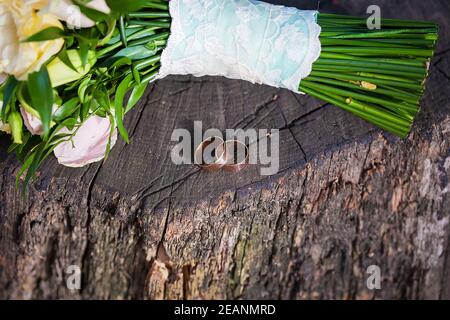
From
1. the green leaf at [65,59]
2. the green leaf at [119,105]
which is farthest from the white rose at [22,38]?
the green leaf at [119,105]

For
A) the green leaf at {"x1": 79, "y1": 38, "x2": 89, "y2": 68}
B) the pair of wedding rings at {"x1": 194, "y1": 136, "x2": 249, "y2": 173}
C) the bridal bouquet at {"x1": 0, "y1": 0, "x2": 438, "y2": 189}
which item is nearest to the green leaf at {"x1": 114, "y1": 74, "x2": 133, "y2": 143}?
the bridal bouquet at {"x1": 0, "y1": 0, "x2": 438, "y2": 189}

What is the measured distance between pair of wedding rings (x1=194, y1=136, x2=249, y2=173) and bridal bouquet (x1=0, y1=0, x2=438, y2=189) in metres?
0.13

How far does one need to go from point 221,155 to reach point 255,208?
12 centimetres

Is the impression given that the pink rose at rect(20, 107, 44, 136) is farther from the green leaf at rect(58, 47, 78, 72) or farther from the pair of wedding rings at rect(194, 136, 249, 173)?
the pair of wedding rings at rect(194, 136, 249, 173)

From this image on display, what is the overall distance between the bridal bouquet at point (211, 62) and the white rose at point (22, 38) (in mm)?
17

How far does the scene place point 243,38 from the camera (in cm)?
107

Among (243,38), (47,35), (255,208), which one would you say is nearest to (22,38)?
(47,35)

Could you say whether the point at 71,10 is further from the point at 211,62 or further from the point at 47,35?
the point at 211,62

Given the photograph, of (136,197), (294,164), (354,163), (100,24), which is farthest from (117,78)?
(354,163)

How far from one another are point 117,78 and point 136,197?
241mm

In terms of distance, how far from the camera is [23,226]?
1.22 metres

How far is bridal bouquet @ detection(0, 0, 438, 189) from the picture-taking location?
94 cm

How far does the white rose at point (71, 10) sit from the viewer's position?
850mm

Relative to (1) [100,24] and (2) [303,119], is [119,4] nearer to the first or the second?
(1) [100,24]
